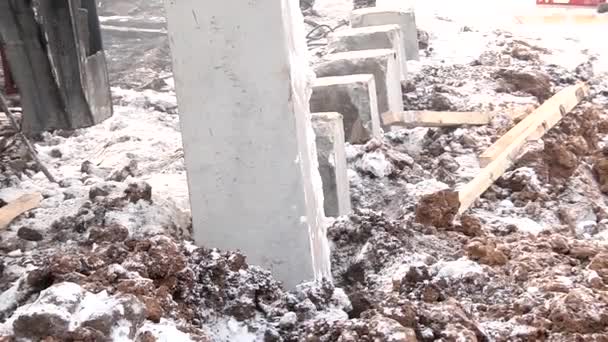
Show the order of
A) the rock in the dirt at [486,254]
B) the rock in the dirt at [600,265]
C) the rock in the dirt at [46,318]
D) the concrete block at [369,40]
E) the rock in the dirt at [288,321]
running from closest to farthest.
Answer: the rock in the dirt at [46,318] < the rock in the dirt at [288,321] < the rock in the dirt at [600,265] < the rock in the dirt at [486,254] < the concrete block at [369,40]

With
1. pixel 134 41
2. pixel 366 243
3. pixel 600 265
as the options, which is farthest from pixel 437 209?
pixel 134 41

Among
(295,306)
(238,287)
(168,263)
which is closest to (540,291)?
(295,306)

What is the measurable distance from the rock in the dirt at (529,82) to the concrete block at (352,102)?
1.99 metres

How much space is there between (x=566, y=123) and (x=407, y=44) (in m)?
2.51

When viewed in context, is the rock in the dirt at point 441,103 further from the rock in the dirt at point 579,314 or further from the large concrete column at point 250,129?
the rock in the dirt at point 579,314

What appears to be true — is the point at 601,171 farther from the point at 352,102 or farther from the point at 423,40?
the point at 423,40

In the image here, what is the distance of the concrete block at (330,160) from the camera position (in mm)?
4777

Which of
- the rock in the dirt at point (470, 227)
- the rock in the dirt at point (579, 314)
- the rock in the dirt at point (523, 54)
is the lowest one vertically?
the rock in the dirt at point (470, 227)

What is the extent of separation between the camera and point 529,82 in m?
7.39

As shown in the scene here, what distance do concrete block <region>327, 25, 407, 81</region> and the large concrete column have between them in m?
3.64

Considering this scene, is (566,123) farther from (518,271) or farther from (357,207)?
(518,271)

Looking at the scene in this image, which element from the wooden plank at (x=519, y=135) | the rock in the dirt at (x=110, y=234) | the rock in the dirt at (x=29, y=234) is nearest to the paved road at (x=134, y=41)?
the rock in the dirt at (x=29, y=234)

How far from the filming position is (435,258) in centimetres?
409

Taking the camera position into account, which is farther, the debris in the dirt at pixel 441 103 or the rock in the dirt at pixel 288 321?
the debris in the dirt at pixel 441 103
